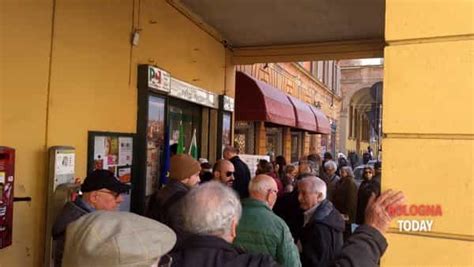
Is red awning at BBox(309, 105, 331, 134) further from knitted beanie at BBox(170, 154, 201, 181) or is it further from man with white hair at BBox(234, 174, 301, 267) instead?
man with white hair at BBox(234, 174, 301, 267)

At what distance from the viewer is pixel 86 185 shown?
3424mm

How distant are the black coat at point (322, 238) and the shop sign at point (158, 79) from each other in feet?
11.0

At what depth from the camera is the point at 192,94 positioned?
7.86 m

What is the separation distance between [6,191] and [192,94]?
4.30m

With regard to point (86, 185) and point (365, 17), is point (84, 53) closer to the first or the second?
point (86, 185)

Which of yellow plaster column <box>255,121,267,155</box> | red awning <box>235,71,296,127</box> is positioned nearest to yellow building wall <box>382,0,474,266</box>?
red awning <box>235,71,296,127</box>

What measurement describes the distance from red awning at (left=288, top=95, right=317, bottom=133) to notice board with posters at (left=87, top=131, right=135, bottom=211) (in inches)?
397

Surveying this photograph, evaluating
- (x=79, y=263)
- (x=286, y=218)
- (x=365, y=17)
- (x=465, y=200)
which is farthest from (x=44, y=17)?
(x=365, y=17)

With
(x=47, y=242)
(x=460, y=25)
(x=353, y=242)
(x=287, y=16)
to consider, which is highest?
(x=287, y=16)

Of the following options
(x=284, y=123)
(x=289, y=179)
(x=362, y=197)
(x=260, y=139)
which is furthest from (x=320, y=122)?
(x=362, y=197)

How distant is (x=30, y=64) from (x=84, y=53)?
0.85 meters

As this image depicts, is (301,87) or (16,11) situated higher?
(301,87)

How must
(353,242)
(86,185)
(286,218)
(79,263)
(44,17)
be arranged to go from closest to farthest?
(79,263), (353,242), (86,185), (44,17), (286,218)

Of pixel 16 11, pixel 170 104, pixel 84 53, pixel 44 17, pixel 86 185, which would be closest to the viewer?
pixel 86 185
